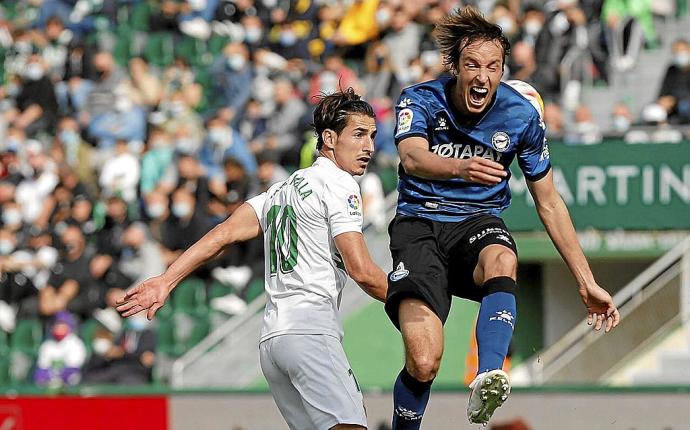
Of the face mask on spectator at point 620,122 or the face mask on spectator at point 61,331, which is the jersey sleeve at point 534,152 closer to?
the face mask on spectator at point 620,122

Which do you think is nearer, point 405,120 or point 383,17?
point 405,120

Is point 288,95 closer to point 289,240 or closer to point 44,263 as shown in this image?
point 44,263

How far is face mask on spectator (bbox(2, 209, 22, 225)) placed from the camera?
1822cm

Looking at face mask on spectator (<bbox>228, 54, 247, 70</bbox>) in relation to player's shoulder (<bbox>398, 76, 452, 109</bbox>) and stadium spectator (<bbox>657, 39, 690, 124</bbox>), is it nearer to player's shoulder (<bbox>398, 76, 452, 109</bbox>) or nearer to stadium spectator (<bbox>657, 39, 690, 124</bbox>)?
stadium spectator (<bbox>657, 39, 690, 124</bbox>)

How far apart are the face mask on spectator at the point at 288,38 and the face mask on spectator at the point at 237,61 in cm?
53

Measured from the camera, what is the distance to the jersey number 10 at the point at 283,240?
297 inches

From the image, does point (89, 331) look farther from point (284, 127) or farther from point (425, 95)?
point (425, 95)

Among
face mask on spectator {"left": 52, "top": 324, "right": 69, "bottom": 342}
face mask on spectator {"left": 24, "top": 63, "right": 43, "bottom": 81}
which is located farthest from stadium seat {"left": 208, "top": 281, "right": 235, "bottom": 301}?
face mask on spectator {"left": 24, "top": 63, "right": 43, "bottom": 81}

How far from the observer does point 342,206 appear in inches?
292

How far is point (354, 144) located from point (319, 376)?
1.16 m

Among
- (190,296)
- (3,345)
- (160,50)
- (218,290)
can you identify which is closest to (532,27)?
(218,290)

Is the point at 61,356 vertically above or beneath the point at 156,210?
beneath

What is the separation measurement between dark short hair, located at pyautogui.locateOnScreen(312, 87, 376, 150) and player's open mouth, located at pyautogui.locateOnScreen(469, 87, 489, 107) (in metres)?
0.51

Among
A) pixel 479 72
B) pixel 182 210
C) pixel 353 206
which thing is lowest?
pixel 182 210
